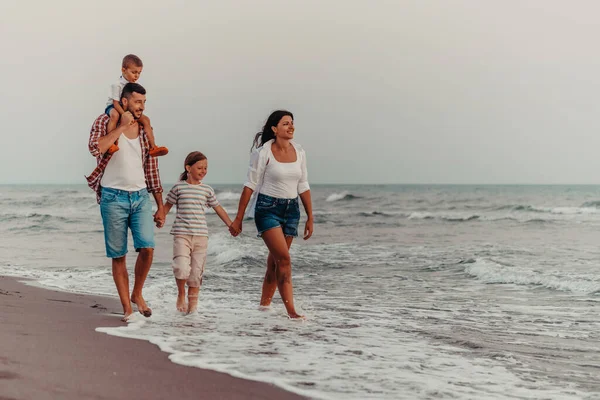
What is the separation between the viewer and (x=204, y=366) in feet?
12.2

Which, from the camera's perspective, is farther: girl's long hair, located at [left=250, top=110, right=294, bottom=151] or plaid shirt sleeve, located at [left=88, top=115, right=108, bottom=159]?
girl's long hair, located at [left=250, top=110, right=294, bottom=151]

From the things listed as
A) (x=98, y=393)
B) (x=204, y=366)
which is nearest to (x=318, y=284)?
(x=204, y=366)

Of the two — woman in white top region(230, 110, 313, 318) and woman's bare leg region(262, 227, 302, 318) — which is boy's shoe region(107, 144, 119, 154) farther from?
woman's bare leg region(262, 227, 302, 318)

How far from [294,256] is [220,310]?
21.6ft

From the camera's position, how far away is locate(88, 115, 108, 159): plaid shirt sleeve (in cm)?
493

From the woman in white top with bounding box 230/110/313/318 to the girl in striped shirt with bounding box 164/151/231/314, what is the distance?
0.33 meters

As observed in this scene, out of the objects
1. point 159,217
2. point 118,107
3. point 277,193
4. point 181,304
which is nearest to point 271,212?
point 277,193

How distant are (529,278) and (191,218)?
5.65 m

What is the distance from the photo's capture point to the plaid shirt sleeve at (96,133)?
16.2 ft

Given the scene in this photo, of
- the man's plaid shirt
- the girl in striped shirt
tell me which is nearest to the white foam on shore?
the girl in striped shirt

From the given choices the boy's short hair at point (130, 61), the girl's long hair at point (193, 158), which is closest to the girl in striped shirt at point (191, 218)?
the girl's long hair at point (193, 158)

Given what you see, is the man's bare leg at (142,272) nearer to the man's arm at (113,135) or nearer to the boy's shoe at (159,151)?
the boy's shoe at (159,151)

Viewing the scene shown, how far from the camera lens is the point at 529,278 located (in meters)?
9.42

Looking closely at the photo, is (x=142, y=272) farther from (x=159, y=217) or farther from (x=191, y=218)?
(x=191, y=218)
